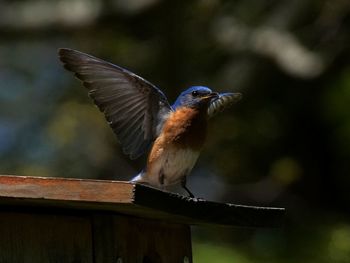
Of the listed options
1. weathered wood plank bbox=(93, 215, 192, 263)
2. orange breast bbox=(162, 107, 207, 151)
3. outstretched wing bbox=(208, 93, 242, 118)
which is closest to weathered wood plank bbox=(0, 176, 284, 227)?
weathered wood plank bbox=(93, 215, 192, 263)

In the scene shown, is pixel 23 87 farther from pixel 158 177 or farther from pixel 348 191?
pixel 158 177

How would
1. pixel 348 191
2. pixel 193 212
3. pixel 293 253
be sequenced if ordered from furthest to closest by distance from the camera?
pixel 348 191
pixel 293 253
pixel 193 212

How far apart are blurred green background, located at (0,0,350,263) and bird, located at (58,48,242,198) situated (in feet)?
8.82

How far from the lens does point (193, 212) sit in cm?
378

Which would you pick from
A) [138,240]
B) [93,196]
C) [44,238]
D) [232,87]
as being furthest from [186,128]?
[232,87]

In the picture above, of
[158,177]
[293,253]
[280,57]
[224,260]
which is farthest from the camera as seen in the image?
[280,57]

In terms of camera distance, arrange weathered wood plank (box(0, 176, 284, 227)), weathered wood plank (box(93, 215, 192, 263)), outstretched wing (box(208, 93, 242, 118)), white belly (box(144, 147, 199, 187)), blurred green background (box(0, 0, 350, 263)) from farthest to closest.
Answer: blurred green background (box(0, 0, 350, 263))
outstretched wing (box(208, 93, 242, 118))
white belly (box(144, 147, 199, 187))
weathered wood plank (box(93, 215, 192, 263))
weathered wood plank (box(0, 176, 284, 227))

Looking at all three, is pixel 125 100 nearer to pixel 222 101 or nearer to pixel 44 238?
pixel 222 101

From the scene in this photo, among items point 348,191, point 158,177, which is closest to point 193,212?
point 158,177

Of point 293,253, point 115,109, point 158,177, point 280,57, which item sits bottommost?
point 293,253

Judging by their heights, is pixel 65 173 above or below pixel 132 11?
below

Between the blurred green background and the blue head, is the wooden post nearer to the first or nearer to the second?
the blue head

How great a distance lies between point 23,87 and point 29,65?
308mm

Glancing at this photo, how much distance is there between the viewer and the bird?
449cm
